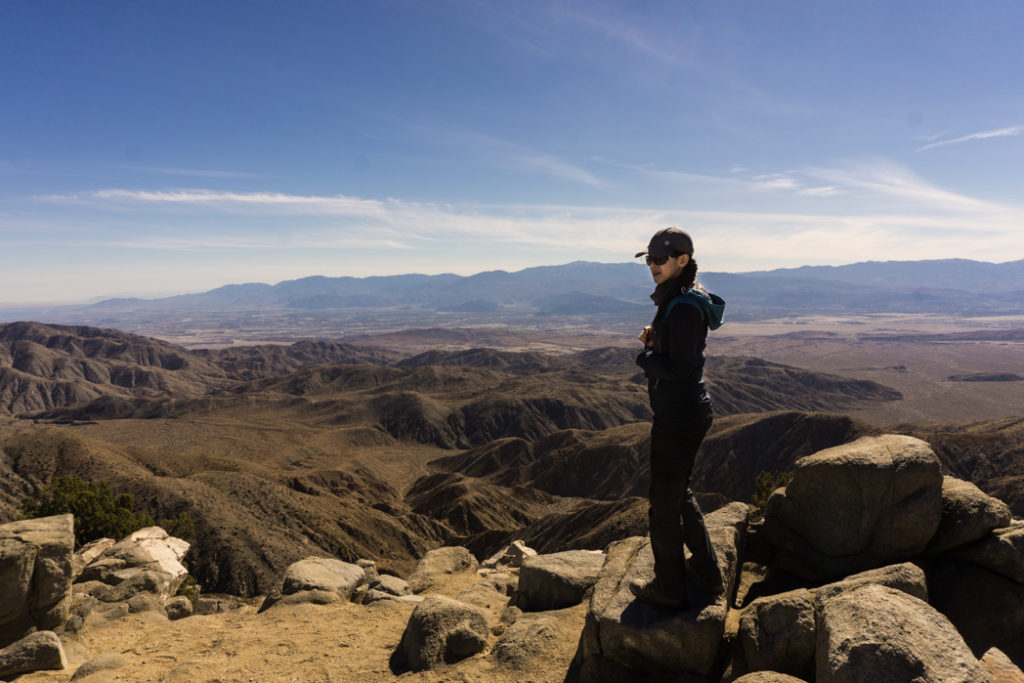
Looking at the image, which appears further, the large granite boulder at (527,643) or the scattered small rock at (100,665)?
the scattered small rock at (100,665)

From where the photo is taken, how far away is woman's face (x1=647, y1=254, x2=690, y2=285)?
4805 mm

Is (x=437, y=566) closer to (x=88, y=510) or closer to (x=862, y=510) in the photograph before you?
(x=862, y=510)

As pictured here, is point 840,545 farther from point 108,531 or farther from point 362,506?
point 362,506

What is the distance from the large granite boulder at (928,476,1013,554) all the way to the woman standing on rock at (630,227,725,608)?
323 cm

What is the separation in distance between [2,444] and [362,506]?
32820mm

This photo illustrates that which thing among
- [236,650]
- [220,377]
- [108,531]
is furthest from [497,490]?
[220,377]

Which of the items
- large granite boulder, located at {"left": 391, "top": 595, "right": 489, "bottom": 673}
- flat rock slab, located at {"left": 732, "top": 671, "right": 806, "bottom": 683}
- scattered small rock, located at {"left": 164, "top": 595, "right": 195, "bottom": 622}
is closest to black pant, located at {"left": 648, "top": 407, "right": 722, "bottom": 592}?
flat rock slab, located at {"left": 732, "top": 671, "right": 806, "bottom": 683}

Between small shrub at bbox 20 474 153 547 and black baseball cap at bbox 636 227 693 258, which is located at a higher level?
black baseball cap at bbox 636 227 693 258

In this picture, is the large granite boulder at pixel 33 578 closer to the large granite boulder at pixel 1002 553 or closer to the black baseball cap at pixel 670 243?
the black baseball cap at pixel 670 243

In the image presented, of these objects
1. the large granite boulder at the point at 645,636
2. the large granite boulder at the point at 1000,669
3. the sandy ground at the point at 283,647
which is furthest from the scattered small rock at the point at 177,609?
the large granite boulder at the point at 1000,669

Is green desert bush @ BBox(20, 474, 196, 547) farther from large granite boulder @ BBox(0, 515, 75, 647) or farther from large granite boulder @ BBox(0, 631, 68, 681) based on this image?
large granite boulder @ BBox(0, 631, 68, 681)

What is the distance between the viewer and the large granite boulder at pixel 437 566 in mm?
14281

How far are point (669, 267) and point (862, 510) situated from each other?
430cm

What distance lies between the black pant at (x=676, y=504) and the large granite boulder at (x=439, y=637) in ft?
10.4
